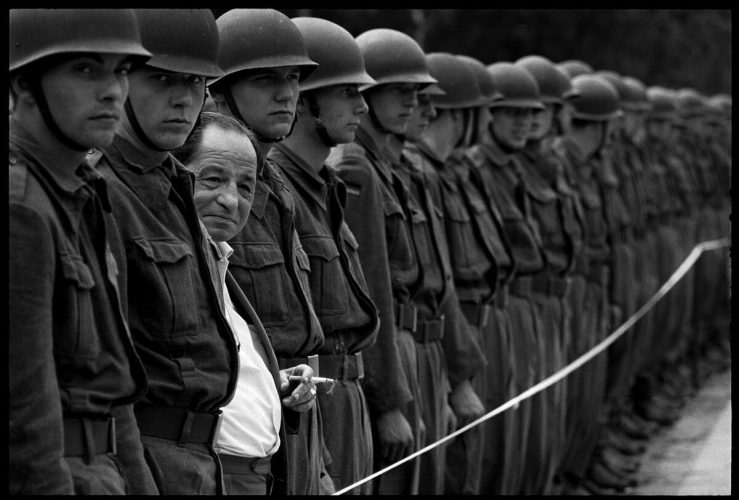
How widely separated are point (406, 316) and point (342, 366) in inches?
45.7

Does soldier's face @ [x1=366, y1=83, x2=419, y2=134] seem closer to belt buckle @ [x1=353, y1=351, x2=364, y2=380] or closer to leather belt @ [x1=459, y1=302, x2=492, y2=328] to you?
belt buckle @ [x1=353, y1=351, x2=364, y2=380]

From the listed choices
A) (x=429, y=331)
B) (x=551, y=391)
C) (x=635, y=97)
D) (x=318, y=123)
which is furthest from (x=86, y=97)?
(x=635, y=97)

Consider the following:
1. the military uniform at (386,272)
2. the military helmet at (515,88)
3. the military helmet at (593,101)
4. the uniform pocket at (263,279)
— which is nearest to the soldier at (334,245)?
the military uniform at (386,272)

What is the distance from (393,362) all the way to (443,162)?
1.97m

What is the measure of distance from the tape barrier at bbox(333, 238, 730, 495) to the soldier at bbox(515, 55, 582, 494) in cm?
19

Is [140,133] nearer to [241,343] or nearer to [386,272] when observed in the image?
[241,343]

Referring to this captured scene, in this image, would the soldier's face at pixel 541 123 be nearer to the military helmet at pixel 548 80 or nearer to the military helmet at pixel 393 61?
the military helmet at pixel 548 80

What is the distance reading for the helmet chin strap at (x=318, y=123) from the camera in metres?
6.16

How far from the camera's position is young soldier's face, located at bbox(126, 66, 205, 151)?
4.49 metres

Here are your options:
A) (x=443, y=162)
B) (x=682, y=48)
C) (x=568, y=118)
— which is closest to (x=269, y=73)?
(x=443, y=162)

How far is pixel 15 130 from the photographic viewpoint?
386 centimetres

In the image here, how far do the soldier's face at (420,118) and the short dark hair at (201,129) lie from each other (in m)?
2.72

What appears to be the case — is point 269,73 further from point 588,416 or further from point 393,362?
point 588,416

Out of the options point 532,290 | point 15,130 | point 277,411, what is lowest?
point 532,290
